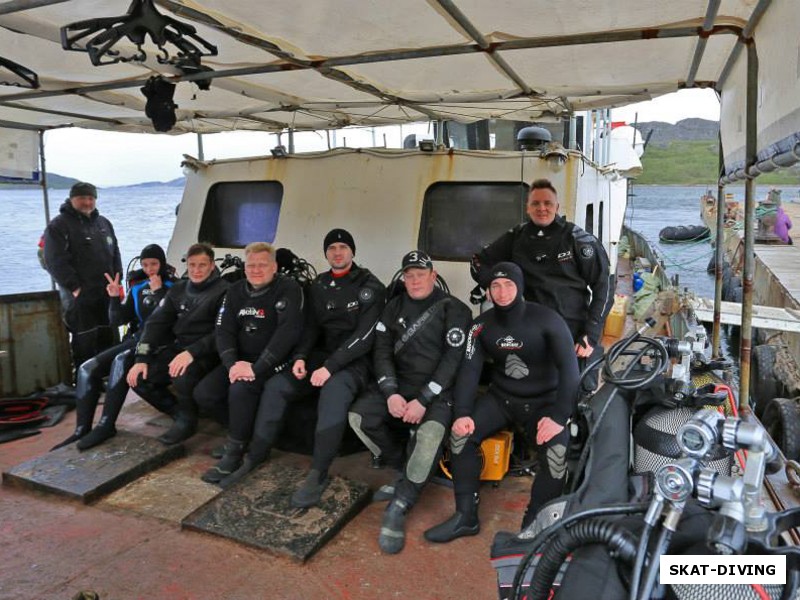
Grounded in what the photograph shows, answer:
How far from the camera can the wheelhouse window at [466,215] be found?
480 cm

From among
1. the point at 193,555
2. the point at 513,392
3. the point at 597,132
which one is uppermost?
the point at 597,132

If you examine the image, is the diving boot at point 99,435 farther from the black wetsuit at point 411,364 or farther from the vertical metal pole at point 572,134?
the vertical metal pole at point 572,134

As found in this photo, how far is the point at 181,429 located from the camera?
421 centimetres

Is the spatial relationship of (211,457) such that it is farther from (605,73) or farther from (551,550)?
(605,73)

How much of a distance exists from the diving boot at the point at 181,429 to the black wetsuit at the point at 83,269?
1490 millimetres

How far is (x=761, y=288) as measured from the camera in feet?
38.7

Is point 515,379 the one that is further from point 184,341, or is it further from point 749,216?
point 184,341

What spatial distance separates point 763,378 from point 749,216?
4.70 metres

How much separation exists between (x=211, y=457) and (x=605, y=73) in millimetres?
3539

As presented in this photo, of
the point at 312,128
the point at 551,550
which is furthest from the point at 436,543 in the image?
the point at 312,128

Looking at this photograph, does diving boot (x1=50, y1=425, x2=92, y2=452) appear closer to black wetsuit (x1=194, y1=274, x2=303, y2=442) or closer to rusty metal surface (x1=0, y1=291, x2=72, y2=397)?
black wetsuit (x1=194, y1=274, x2=303, y2=442)

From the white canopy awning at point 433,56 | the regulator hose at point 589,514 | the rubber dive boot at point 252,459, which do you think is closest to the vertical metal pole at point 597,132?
the white canopy awning at point 433,56

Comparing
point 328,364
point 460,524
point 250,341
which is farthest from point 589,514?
point 250,341

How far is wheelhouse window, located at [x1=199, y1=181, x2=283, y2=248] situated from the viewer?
5781mm
